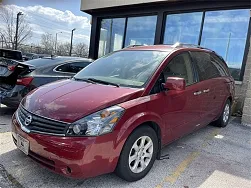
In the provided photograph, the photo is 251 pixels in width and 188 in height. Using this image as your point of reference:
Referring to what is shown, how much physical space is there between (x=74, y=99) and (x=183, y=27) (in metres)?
7.55

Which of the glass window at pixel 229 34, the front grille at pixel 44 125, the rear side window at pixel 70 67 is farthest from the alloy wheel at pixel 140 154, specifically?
the glass window at pixel 229 34

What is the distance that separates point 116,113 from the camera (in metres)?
2.56

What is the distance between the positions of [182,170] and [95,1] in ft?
31.0

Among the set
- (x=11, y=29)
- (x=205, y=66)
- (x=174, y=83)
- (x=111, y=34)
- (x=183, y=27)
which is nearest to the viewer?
(x=174, y=83)

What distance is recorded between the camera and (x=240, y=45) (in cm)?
780

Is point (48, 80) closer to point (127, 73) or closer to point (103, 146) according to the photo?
point (127, 73)

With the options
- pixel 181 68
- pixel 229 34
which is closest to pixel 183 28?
pixel 229 34

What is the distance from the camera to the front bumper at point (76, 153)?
2.35 m

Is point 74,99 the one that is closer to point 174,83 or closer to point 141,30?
point 174,83

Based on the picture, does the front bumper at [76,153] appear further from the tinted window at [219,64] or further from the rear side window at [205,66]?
the tinted window at [219,64]

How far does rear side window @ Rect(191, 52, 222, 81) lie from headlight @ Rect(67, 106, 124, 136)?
2.15 meters

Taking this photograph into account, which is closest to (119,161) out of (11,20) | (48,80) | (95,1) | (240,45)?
(48,80)

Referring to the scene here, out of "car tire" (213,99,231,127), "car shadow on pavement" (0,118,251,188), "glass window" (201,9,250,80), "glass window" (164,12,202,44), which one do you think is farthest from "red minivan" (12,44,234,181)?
"glass window" (164,12,202,44)

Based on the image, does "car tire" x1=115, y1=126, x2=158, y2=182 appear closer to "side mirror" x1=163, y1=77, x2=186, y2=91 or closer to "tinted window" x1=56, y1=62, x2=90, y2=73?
"side mirror" x1=163, y1=77, x2=186, y2=91
